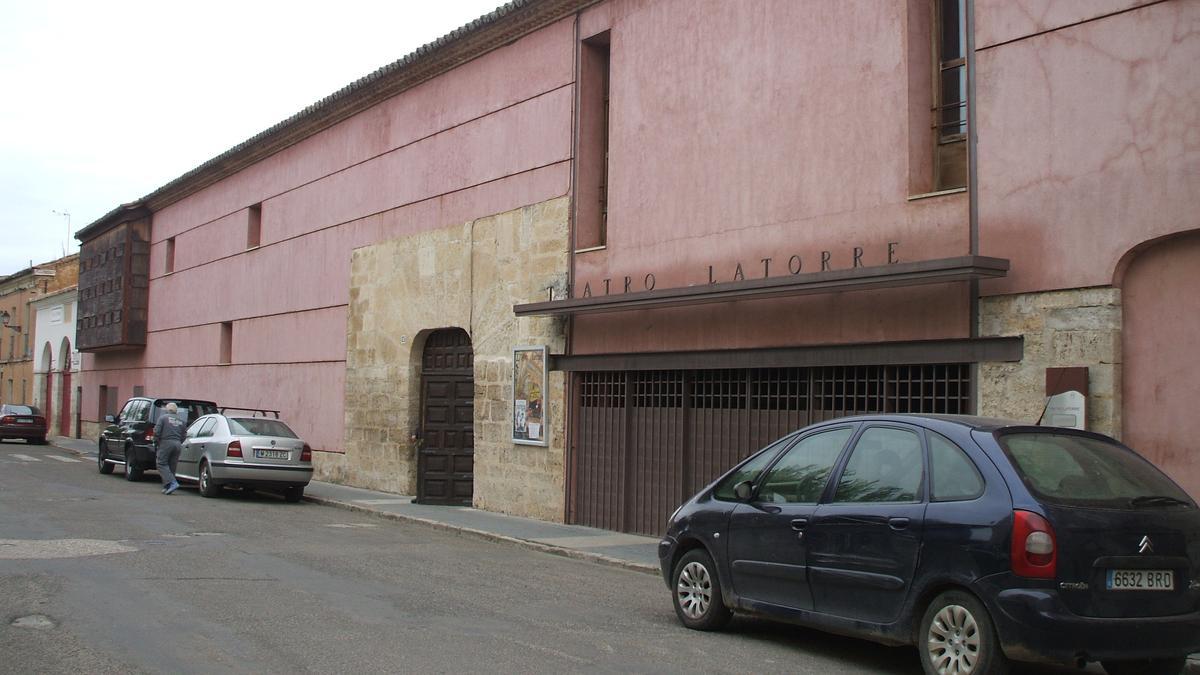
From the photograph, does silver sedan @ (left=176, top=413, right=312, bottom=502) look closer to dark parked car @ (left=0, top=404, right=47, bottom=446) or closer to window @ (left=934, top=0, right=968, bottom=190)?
window @ (left=934, top=0, right=968, bottom=190)

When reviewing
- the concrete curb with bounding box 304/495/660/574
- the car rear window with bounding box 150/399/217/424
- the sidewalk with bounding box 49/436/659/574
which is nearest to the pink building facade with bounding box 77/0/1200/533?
the sidewalk with bounding box 49/436/659/574

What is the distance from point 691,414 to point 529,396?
349cm

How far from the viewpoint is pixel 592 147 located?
16.2 metres

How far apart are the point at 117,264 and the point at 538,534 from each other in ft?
87.0

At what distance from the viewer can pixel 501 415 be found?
17250 mm

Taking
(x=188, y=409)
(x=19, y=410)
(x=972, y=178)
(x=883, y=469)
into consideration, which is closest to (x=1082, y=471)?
(x=883, y=469)

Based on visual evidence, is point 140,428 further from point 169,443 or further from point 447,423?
point 447,423

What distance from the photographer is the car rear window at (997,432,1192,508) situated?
6.10m

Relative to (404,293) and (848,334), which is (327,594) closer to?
(848,334)

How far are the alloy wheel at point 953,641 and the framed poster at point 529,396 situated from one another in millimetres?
10280

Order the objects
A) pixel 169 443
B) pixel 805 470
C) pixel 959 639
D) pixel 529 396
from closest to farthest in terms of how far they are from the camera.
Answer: pixel 959 639, pixel 805 470, pixel 529 396, pixel 169 443

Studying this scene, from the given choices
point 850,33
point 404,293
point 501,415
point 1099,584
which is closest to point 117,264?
point 404,293

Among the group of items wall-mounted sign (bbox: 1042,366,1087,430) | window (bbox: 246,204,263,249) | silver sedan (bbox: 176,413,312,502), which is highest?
window (bbox: 246,204,263,249)

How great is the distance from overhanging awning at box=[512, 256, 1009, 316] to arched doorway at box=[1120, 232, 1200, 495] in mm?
1180
